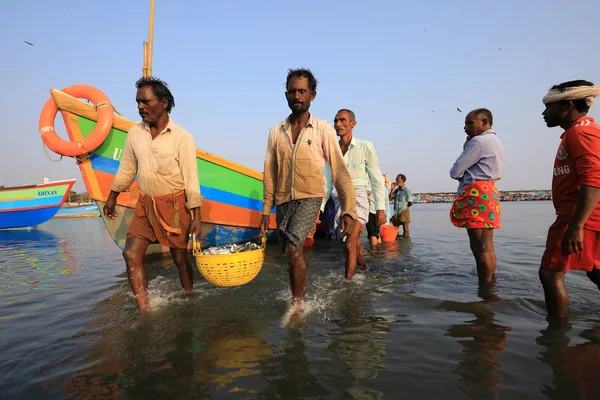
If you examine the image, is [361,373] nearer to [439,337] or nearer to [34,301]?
[439,337]

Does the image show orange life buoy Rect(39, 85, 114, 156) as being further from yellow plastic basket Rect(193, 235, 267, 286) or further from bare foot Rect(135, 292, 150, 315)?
yellow plastic basket Rect(193, 235, 267, 286)

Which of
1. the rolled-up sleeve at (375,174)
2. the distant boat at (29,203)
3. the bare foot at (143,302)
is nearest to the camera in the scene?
the bare foot at (143,302)

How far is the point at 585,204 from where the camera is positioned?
7.38 ft

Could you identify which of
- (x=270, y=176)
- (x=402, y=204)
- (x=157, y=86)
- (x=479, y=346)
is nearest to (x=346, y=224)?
(x=270, y=176)

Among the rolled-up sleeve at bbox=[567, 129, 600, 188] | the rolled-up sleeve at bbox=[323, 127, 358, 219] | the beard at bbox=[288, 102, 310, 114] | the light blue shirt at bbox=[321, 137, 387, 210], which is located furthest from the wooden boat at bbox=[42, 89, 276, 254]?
the rolled-up sleeve at bbox=[567, 129, 600, 188]

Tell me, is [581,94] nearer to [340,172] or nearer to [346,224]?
[340,172]

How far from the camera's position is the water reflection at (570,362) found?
168 centimetres

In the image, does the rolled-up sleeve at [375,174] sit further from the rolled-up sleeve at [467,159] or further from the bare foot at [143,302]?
the bare foot at [143,302]

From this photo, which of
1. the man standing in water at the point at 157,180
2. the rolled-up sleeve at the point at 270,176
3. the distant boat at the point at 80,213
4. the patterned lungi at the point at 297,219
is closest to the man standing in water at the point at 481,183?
the patterned lungi at the point at 297,219

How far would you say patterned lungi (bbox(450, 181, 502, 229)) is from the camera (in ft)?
12.3

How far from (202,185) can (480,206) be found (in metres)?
4.65

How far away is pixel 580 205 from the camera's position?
2271 millimetres

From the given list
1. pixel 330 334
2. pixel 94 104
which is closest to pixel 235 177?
pixel 94 104

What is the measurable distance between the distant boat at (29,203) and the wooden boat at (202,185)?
14005 mm
